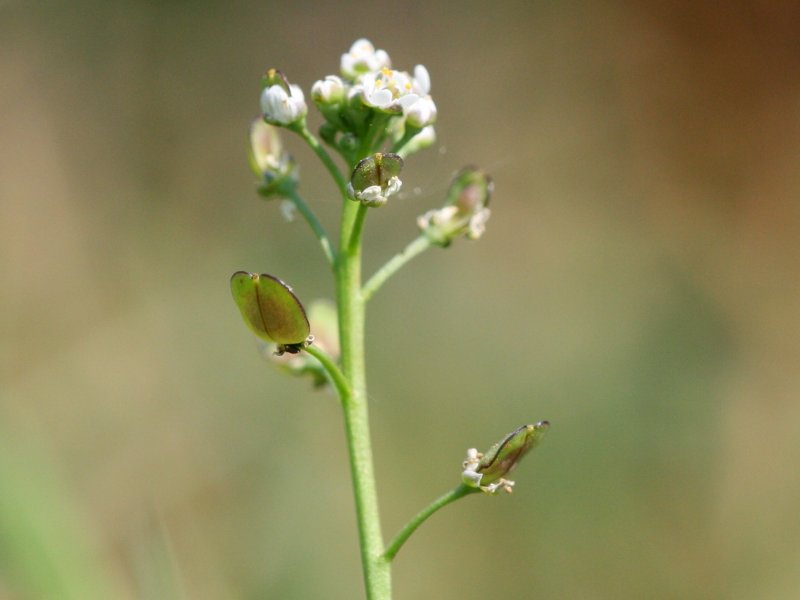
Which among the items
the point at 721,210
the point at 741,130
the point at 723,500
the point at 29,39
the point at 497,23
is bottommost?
the point at 723,500

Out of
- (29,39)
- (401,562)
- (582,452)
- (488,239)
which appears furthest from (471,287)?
(29,39)

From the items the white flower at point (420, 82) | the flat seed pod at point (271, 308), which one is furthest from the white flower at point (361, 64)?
the flat seed pod at point (271, 308)

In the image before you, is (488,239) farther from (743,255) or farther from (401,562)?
(401,562)

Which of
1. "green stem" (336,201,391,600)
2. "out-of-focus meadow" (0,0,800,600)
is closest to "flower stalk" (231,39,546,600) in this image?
"green stem" (336,201,391,600)

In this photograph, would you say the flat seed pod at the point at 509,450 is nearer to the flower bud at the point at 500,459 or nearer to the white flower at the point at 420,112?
the flower bud at the point at 500,459

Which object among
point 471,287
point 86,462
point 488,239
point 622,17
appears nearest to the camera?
point 86,462

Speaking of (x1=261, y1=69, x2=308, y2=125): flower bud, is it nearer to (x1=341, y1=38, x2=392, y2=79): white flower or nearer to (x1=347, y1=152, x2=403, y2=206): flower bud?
(x1=341, y1=38, x2=392, y2=79): white flower
